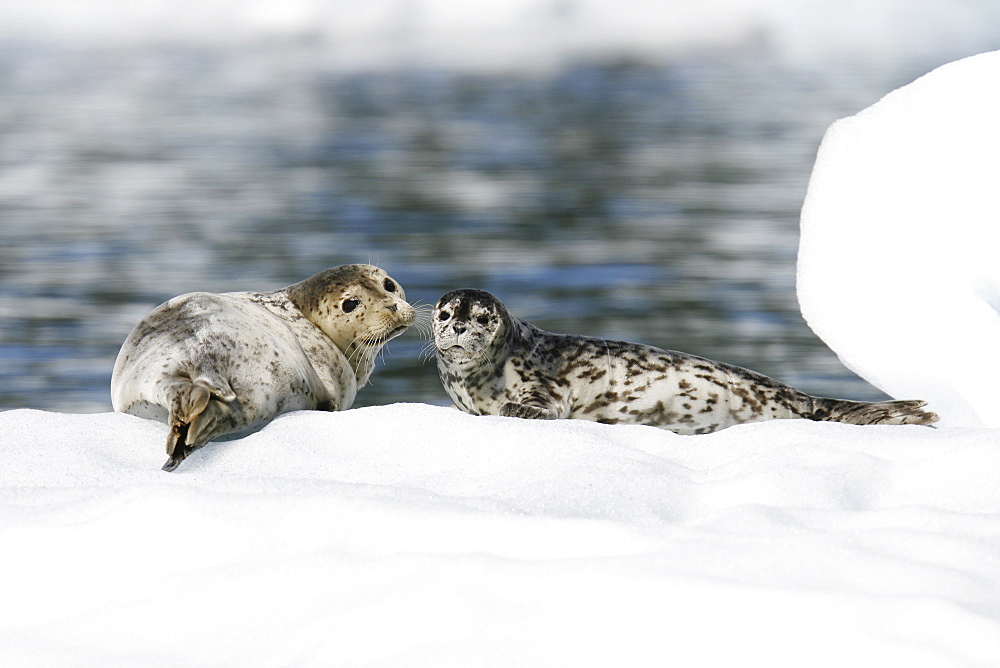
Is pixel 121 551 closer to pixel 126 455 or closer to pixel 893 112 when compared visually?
pixel 126 455

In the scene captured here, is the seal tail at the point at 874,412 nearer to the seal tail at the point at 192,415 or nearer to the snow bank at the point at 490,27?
the seal tail at the point at 192,415

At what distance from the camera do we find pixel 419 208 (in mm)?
12867

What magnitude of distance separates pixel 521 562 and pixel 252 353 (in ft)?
5.94

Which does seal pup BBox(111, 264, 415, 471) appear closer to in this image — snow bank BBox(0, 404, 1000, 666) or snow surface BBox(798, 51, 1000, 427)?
snow bank BBox(0, 404, 1000, 666)

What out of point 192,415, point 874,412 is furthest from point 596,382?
point 192,415

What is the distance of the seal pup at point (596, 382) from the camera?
461 cm

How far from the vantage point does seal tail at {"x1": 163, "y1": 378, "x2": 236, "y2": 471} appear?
3.47m

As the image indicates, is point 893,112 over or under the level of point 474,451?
over

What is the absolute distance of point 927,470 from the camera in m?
3.19

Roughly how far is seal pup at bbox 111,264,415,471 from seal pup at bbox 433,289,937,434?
0.24 meters

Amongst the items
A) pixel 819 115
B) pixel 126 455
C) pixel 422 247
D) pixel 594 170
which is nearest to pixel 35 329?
pixel 422 247

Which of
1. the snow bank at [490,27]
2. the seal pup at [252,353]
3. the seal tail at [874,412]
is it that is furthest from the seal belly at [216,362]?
the snow bank at [490,27]

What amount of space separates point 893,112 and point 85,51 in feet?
125

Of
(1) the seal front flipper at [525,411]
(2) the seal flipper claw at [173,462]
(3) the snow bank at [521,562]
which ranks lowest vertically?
(1) the seal front flipper at [525,411]
